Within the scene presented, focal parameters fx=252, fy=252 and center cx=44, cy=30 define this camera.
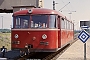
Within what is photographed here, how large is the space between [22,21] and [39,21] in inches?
40.6

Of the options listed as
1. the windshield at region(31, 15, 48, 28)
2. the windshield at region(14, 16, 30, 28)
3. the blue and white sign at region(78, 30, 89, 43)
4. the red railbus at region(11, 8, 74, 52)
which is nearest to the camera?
the blue and white sign at region(78, 30, 89, 43)

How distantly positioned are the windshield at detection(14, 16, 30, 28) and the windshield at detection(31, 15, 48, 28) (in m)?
0.35

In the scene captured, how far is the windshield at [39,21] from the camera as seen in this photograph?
47.7ft

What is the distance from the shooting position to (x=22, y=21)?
14.8 metres

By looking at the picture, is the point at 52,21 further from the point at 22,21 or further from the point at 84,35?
the point at 84,35

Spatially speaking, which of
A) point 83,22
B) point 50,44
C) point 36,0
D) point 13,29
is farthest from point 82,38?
point 36,0

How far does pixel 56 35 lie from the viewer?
14875mm

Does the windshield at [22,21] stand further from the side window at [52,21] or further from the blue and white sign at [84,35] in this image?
the blue and white sign at [84,35]

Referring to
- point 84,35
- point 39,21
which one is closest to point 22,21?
point 39,21

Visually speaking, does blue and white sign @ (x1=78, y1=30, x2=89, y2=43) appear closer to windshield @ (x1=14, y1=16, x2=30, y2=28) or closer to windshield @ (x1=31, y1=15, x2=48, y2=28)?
windshield @ (x1=31, y1=15, x2=48, y2=28)

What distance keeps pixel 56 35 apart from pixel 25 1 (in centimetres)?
2270

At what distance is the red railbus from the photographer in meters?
14.4

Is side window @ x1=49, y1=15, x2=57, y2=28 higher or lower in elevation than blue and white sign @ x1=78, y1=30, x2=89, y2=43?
higher

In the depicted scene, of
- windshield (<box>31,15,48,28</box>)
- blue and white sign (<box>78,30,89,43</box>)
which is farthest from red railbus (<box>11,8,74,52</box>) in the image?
blue and white sign (<box>78,30,89,43</box>)
